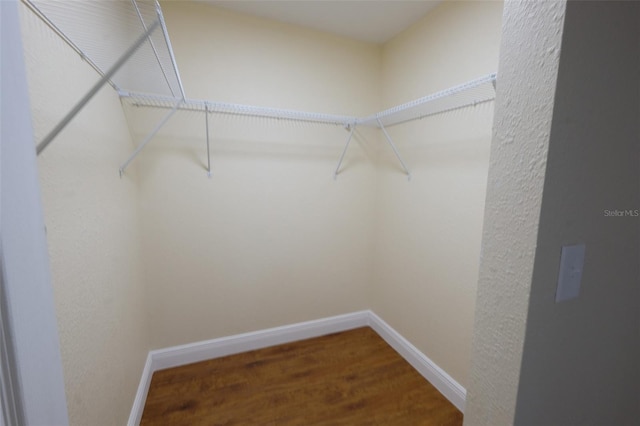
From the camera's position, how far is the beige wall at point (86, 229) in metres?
0.75

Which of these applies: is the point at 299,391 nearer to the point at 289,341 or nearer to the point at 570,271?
the point at 289,341

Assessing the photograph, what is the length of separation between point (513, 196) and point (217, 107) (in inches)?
65.9

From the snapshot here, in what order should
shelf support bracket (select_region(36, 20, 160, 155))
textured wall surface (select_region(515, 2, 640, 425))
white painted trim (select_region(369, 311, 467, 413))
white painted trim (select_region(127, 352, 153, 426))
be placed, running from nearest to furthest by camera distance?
1. textured wall surface (select_region(515, 2, 640, 425))
2. shelf support bracket (select_region(36, 20, 160, 155))
3. white painted trim (select_region(127, 352, 153, 426))
4. white painted trim (select_region(369, 311, 467, 413))

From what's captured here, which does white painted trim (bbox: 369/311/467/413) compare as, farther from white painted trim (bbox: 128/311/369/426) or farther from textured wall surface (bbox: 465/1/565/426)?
textured wall surface (bbox: 465/1/565/426)

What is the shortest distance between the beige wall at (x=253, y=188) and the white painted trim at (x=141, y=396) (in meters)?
0.18

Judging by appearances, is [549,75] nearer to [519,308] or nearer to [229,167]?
[519,308]

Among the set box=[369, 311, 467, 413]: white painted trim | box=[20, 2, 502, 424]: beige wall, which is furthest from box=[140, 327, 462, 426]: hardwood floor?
box=[20, 2, 502, 424]: beige wall

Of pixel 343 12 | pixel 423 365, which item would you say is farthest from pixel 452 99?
pixel 423 365

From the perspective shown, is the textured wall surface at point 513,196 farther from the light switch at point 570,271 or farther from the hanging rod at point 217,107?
the hanging rod at point 217,107

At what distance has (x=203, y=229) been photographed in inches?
73.2

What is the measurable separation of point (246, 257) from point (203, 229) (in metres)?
0.37

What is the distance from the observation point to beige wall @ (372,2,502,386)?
1.46m

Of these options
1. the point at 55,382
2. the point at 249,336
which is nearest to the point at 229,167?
the point at 249,336

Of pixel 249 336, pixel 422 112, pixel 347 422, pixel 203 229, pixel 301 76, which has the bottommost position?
pixel 347 422
